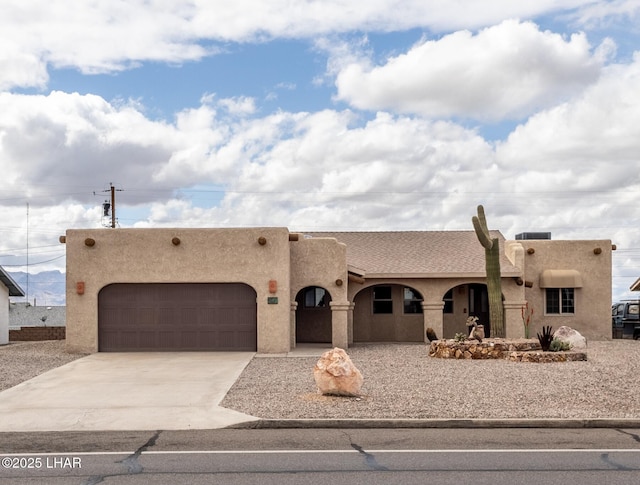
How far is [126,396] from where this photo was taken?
15.5 metres

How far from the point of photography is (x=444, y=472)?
9.09 m

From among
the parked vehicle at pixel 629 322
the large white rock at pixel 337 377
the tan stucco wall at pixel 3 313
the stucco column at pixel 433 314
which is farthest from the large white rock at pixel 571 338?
the tan stucco wall at pixel 3 313

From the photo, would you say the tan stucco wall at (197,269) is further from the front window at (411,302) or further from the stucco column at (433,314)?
the front window at (411,302)

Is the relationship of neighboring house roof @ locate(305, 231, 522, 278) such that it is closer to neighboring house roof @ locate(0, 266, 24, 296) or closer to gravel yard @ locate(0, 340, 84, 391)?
gravel yard @ locate(0, 340, 84, 391)

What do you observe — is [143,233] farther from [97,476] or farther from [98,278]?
[97,476]

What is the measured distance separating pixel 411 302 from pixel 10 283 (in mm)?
15876

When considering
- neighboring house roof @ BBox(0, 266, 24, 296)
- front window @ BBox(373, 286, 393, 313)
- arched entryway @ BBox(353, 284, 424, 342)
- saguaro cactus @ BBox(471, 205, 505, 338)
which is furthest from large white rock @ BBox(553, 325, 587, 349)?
neighboring house roof @ BBox(0, 266, 24, 296)

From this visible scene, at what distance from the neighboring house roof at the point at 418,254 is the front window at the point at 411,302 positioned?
128 centimetres

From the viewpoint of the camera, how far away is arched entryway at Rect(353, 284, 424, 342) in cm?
3005

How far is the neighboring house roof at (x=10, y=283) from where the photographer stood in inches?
1228

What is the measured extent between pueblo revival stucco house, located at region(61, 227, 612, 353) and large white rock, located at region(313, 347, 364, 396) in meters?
10.3

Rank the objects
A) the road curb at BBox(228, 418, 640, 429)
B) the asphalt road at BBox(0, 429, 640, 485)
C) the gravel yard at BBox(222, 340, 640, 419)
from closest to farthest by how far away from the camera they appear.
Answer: the asphalt road at BBox(0, 429, 640, 485) < the road curb at BBox(228, 418, 640, 429) < the gravel yard at BBox(222, 340, 640, 419)

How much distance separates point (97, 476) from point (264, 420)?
380cm

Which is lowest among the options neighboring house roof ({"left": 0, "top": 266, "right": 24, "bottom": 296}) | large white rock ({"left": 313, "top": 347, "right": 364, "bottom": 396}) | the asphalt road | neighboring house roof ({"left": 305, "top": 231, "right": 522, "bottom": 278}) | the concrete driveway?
the asphalt road
